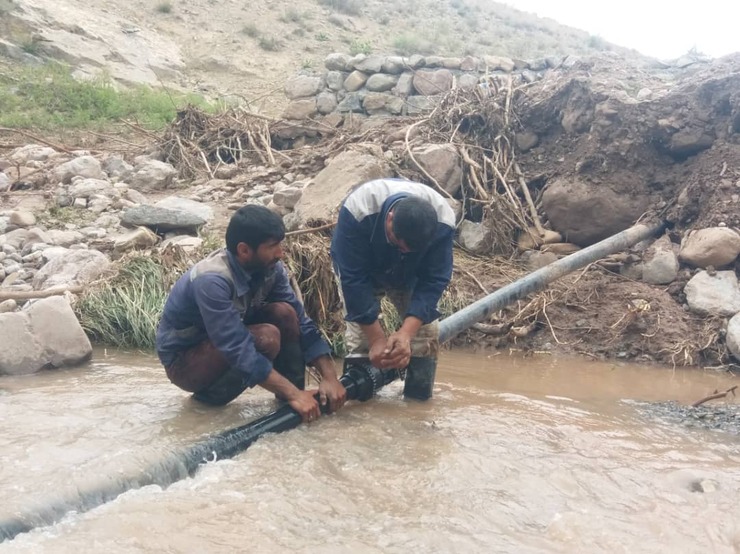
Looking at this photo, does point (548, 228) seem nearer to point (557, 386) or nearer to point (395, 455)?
point (557, 386)

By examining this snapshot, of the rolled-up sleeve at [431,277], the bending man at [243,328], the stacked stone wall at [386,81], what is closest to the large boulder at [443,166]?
the stacked stone wall at [386,81]

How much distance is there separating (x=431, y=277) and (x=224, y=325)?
3.50ft

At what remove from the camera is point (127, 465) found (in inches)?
111

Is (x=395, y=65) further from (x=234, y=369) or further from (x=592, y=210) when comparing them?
(x=234, y=369)

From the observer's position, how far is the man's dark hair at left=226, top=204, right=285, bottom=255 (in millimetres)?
3100

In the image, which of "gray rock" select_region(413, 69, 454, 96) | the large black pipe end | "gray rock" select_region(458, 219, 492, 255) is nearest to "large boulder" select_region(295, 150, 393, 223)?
"gray rock" select_region(458, 219, 492, 255)

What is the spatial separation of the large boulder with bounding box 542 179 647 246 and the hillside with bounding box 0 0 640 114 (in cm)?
749

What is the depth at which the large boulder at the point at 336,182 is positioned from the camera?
6230mm

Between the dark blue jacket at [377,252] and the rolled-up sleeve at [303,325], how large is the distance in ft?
0.68

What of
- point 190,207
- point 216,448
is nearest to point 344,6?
point 190,207

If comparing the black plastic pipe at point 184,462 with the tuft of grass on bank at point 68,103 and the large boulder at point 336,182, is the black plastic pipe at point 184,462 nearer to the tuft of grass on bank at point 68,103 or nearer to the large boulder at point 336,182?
the large boulder at point 336,182

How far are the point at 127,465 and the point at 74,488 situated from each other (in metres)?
0.27

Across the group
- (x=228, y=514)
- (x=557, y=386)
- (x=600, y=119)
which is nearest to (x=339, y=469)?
(x=228, y=514)

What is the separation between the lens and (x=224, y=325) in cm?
311
